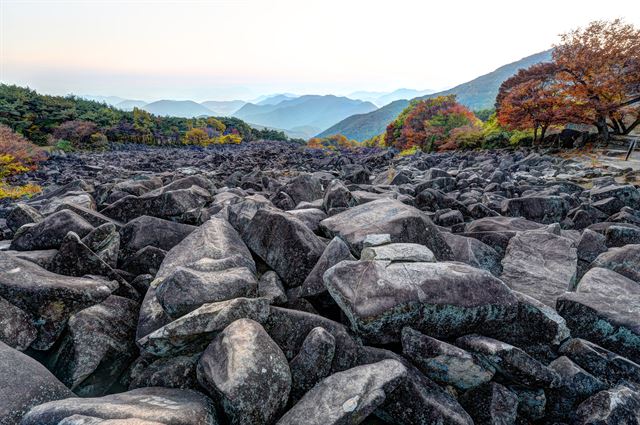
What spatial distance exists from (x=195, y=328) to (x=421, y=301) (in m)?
2.32

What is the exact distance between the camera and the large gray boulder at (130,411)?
8.00ft

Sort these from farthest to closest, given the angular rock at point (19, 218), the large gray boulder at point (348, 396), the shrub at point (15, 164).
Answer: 1. the shrub at point (15, 164)
2. the angular rock at point (19, 218)
3. the large gray boulder at point (348, 396)

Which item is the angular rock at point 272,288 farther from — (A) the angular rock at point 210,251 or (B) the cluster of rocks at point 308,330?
(A) the angular rock at point 210,251

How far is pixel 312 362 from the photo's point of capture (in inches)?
129

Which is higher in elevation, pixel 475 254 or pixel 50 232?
pixel 50 232

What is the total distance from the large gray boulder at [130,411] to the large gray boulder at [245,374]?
0.62 feet

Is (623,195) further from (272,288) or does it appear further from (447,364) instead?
(272,288)

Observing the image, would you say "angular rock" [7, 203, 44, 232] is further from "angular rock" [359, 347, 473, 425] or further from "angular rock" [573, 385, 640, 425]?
"angular rock" [573, 385, 640, 425]

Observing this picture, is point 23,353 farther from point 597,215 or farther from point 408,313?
point 597,215

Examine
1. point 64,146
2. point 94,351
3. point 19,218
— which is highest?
point 64,146

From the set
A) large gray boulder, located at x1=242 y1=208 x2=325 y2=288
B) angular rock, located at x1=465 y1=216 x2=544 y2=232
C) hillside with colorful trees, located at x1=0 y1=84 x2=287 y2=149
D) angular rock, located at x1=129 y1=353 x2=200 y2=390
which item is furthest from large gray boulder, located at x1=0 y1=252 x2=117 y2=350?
hillside with colorful trees, located at x1=0 y1=84 x2=287 y2=149

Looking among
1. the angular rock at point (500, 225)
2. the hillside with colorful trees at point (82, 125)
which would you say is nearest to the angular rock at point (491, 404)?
the angular rock at point (500, 225)

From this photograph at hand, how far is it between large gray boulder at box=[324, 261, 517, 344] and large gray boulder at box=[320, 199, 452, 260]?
4.17 ft

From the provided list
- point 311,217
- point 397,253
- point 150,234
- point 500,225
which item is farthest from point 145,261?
point 500,225
